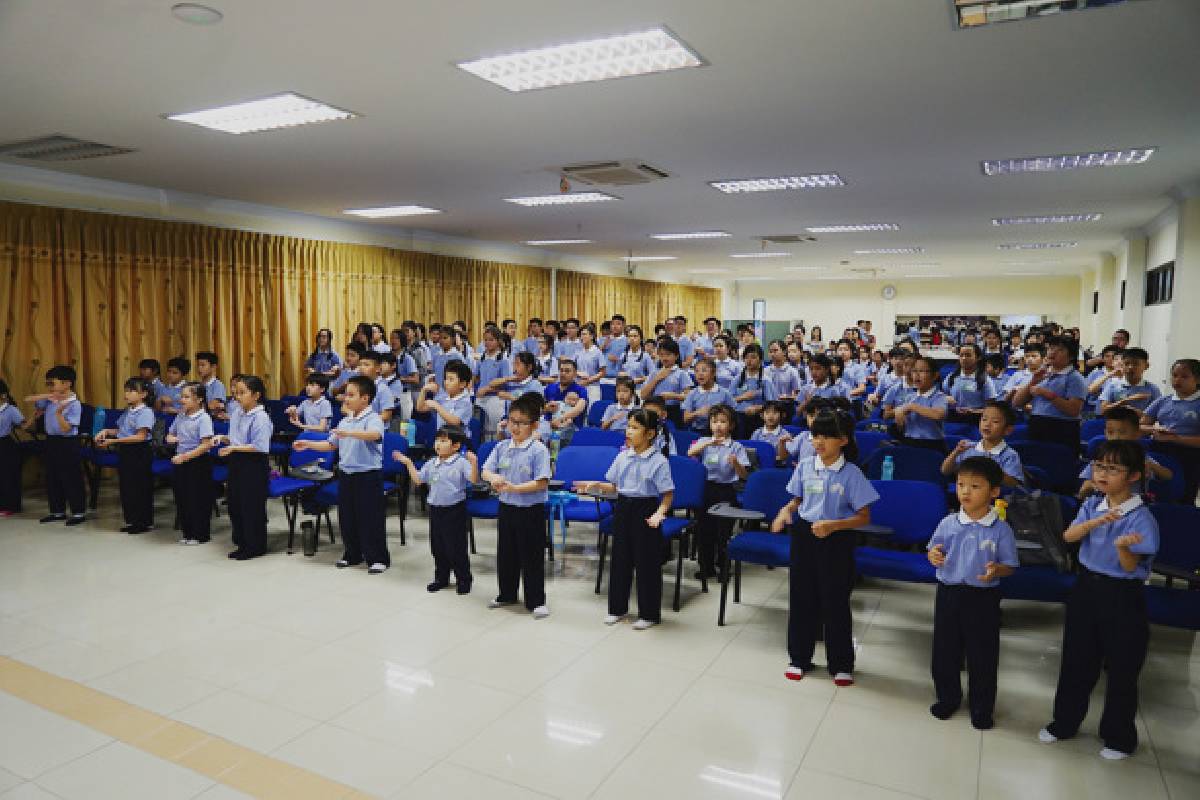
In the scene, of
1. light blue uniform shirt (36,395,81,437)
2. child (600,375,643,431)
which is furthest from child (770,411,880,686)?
light blue uniform shirt (36,395,81,437)

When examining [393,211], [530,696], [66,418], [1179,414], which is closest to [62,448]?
[66,418]

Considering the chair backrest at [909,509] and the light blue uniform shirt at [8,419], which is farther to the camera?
the light blue uniform shirt at [8,419]

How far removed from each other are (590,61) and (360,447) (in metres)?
3.17

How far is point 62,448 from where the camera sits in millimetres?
6770

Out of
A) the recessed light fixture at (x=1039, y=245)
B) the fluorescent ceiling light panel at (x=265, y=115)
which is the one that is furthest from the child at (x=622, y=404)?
the recessed light fixture at (x=1039, y=245)

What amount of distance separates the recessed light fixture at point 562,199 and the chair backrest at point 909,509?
5.25 m

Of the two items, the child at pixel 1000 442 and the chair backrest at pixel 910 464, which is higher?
the child at pixel 1000 442

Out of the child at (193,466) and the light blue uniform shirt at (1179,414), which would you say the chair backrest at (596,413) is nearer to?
the child at (193,466)

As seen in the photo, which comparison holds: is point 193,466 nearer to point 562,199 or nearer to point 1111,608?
point 562,199

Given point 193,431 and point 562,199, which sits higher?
Result: point 562,199

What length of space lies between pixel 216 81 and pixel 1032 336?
8.74 metres

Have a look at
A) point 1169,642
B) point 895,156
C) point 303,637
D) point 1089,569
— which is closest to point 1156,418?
point 1169,642

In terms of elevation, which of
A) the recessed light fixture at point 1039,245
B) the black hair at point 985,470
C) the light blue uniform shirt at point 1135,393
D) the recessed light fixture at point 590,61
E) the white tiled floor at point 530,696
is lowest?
the white tiled floor at point 530,696

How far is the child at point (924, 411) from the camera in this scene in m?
6.15
